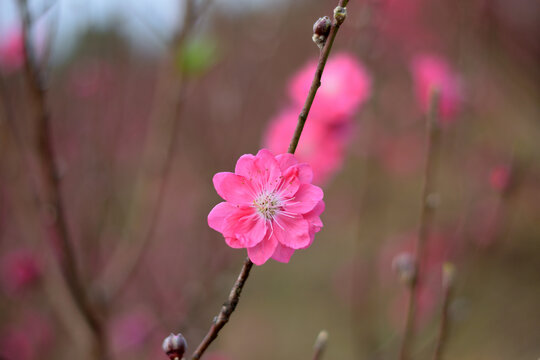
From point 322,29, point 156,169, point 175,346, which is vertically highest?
point 156,169

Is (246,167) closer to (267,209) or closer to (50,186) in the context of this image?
(267,209)

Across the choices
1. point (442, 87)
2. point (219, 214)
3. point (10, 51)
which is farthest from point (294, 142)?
point (10, 51)

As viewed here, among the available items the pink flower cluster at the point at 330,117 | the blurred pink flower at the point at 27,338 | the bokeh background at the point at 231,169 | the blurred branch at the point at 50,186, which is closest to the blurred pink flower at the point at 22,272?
the bokeh background at the point at 231,169

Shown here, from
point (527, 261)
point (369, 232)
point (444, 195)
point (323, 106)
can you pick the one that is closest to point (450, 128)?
point (323, 106)

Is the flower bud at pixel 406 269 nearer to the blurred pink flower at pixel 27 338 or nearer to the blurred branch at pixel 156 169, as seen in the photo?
the blurred branch at pixel 156 169

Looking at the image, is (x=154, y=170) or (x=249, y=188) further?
(x=154, y=170)

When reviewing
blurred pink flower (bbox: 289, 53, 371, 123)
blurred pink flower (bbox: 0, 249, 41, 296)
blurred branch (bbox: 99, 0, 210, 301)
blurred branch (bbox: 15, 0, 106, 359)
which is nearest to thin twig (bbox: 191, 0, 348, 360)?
blurred branch (bbox: 15, 0, 106, 359)

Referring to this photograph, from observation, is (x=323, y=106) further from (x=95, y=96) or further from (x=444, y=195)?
(x=444, y=195)

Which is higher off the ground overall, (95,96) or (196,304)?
(95,96)
